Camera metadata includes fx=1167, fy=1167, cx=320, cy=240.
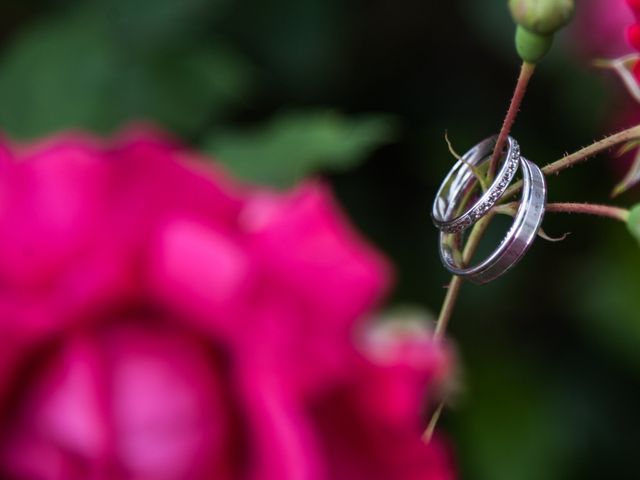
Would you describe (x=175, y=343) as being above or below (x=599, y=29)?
below

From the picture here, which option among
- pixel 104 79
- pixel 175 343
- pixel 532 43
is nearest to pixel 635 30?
pixel 532 43

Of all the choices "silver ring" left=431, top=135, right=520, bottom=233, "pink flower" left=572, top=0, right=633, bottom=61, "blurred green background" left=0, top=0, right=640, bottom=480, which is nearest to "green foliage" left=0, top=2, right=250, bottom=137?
"blurred green background" left=0, top=0, right=640, bottom=480

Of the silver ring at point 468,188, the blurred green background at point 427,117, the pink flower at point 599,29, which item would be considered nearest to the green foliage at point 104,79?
the blurred green background at point 427,117

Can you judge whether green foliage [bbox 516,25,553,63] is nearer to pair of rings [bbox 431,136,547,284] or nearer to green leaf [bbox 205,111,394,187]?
pair of rings [bbox 431,136,547,284]

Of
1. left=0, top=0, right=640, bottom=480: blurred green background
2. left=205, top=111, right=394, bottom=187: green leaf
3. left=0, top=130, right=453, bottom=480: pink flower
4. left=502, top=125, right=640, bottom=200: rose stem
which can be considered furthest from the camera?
left=0, top=0, right=640, bottom=480: blurred green background

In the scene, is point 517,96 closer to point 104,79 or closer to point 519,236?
point 519,236

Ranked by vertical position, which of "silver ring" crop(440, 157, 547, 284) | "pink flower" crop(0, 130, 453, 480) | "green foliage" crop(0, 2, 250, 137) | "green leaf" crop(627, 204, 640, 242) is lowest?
"green leaf" crop(627, 204, 640, 242)

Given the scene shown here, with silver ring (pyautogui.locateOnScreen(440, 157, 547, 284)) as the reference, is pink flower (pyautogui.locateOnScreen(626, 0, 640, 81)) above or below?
above
